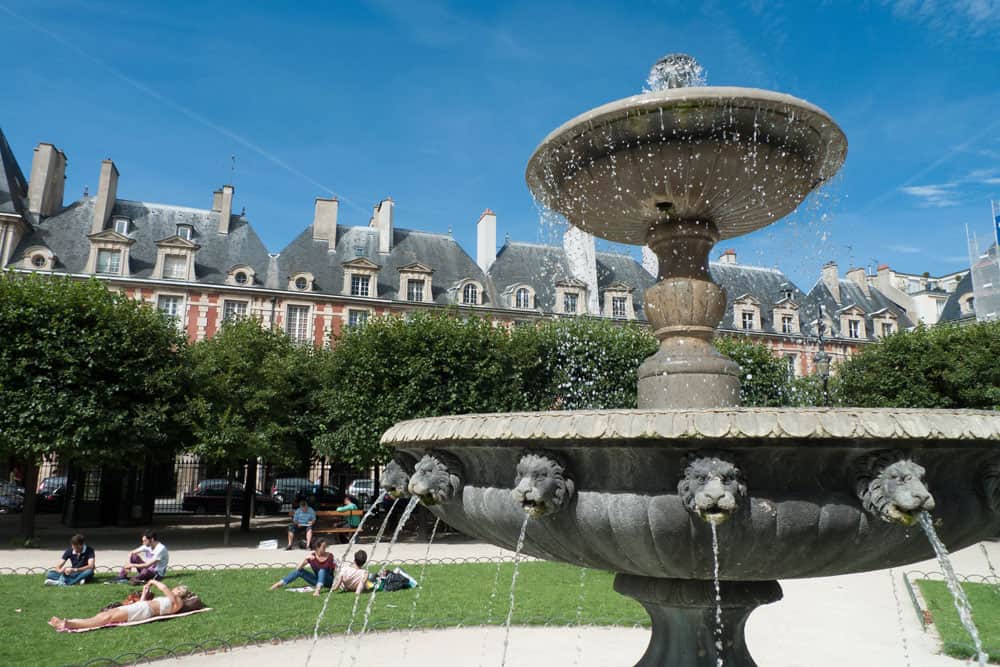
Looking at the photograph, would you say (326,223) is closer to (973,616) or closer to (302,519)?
(302,519)

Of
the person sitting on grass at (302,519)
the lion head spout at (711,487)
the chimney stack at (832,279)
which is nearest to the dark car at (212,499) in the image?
the person sitting on grass at (302,519)

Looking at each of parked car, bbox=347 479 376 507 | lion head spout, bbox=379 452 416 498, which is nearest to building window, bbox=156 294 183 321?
parked car, bbox=347 479 376 507

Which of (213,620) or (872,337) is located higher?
(872,337)

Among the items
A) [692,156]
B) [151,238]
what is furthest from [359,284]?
[692,156]

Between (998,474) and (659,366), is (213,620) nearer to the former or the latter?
(659,366)

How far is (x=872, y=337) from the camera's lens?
4578 cm

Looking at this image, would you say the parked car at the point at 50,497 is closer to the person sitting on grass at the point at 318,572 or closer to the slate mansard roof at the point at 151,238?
the slate mansard roof at the point at 151,238

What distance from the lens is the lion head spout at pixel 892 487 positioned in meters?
2.88

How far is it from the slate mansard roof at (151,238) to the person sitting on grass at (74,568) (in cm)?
2544

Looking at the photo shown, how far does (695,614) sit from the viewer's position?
4.17m

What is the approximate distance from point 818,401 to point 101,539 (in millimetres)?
24032

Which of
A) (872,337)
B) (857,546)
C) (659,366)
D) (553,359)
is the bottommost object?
(857,546)

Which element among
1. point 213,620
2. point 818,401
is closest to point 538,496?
point 213,620

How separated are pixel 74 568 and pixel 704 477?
12.0 m
